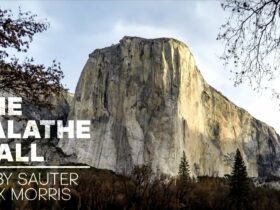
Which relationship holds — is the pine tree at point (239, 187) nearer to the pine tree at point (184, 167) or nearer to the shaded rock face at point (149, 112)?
the pine tree at point (184, 167)

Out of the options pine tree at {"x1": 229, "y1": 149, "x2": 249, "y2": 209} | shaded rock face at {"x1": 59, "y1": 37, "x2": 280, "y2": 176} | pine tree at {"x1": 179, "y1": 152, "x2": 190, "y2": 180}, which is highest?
shaded rock face at {"x1": 59, "y1": 37, "x2": 280, "y2": 176}

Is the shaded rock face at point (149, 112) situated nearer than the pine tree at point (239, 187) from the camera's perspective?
No

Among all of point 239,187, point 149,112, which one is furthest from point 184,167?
point 239,187

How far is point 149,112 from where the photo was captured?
150 meters

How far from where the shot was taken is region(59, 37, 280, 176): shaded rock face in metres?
145

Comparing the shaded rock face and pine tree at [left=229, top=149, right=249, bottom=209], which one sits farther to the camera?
the shaded rock face

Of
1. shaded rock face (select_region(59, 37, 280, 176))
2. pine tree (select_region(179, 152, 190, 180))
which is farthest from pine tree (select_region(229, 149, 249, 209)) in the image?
shaded rock face (select_region(59, 37, 280, 176))

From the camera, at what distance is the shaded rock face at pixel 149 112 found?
144750 mm

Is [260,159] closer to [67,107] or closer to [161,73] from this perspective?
[161,73]

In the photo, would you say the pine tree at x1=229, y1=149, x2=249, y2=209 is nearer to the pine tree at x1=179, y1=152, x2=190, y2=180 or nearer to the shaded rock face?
the pine tree at x1=179, y1=152, x2=190, y2=180

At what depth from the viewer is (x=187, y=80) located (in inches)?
6230

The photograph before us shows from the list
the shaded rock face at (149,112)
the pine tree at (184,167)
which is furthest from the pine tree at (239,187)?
the shaded rock face at (149,112)

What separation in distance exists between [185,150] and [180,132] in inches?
197

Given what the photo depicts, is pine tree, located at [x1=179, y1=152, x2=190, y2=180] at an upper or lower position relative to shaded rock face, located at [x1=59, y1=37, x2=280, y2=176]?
lower
